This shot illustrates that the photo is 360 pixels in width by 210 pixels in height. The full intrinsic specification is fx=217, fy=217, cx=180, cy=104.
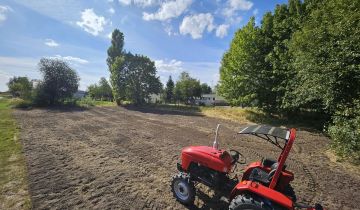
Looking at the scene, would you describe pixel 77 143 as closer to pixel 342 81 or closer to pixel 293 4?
pixel 342 81

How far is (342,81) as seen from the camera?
11258 millimetres

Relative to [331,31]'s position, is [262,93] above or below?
below

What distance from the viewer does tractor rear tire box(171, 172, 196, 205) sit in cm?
480

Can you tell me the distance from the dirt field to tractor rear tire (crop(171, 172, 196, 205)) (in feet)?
0.70

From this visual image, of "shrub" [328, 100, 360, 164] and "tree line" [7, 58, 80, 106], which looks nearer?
"shrub" [328, 100, 360, 164]

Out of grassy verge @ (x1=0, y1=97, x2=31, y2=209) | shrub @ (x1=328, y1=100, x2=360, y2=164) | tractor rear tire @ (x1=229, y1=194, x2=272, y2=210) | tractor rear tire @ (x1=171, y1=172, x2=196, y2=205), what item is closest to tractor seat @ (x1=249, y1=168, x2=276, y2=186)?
tractor rear tire @ (x1=229, y1=194, x2=272, y2=210)

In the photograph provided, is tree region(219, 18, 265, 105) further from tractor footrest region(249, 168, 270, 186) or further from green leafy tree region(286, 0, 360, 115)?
tractor footrest region(249, 168, 270, 186)

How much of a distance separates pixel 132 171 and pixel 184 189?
2.74 metres

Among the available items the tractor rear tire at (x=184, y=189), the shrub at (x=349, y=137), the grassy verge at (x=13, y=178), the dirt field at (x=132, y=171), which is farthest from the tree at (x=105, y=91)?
the tractor rear tire at (x=184, y=189)

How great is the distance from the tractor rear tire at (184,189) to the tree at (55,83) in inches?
1299

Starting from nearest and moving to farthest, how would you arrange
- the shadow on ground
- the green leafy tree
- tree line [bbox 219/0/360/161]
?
the shadow on ground < tree line [bbox 219/0/360/161] < the green leafy tree

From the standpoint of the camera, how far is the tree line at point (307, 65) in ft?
34.4

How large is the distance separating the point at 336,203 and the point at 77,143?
10.2 meters

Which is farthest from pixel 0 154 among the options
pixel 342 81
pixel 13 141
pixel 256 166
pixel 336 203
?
pixel 342 81
